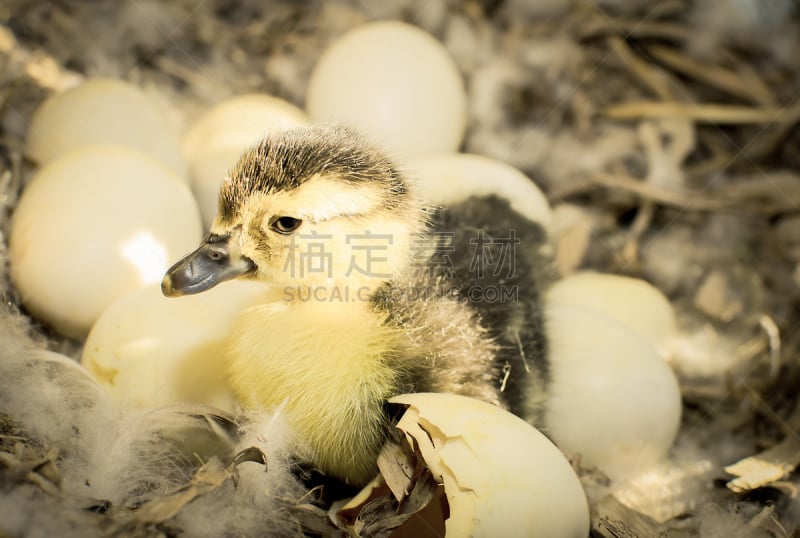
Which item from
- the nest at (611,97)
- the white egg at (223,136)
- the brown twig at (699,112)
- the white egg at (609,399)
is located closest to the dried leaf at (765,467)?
the white egg at (609,399)

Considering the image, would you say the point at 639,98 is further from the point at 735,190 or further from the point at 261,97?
the point at 261,97

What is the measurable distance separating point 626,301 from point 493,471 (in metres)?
0.70

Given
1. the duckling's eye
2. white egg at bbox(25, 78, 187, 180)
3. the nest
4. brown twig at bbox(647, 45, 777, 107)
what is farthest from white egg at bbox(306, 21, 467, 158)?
brown twig at bbox(647, 45, 777, 107)

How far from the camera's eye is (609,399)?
116 centimetres

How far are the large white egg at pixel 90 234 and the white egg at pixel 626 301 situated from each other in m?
0.77

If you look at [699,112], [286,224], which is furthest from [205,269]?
[699,112]

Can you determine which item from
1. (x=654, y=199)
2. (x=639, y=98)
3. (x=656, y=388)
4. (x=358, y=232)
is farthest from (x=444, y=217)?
(x=639, y=98)

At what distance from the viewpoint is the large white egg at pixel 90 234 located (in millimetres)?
1191

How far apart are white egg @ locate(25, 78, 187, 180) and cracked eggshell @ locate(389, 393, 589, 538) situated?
2.79 ft

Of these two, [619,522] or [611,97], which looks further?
[611,97]

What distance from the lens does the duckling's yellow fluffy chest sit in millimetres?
1011

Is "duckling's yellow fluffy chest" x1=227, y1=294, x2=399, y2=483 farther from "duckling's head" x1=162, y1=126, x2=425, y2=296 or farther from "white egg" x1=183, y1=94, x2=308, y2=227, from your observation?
"white egg" x1=183, y1=94, x2=308, y2=227

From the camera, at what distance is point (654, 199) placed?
1.74 meters

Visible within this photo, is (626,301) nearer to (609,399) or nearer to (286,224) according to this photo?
(609,399)
